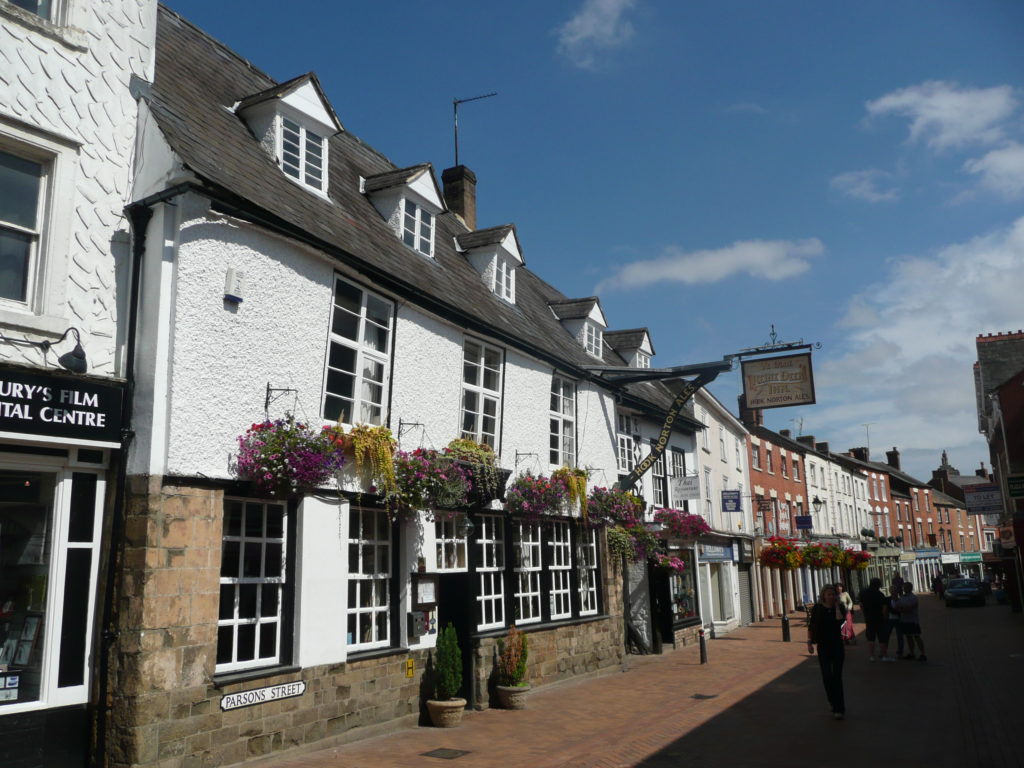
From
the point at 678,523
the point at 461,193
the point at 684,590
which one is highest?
A: the point at 461,193

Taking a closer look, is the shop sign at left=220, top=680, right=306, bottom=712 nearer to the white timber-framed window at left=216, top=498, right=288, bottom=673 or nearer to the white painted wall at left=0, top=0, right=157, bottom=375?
the white timber-framed window at left=216, top=498, right=288, bottom=673

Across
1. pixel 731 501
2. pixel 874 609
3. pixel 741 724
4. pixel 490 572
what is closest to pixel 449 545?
pixel 490 572

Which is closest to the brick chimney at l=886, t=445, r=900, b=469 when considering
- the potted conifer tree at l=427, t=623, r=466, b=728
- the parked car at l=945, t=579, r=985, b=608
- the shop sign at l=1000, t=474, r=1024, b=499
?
the parked car at l=945, t=579, r=985, b=608

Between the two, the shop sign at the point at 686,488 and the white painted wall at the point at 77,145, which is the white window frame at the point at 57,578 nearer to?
the white painted wall at the point at 77,145

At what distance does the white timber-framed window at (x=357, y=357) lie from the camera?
1091 cm

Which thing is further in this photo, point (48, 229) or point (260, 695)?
point (260, 695)

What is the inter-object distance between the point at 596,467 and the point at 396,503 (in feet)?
24.7

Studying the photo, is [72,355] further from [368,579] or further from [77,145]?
[368,579]

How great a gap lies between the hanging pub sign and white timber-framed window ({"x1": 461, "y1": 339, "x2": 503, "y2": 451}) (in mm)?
6687

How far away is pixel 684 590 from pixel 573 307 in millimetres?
9819

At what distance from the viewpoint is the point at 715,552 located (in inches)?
1102

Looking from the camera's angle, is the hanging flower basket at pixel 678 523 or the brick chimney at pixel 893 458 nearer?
the hanging flower basket at pixel 678 523

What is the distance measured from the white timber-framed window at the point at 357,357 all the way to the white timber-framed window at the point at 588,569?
7198mm

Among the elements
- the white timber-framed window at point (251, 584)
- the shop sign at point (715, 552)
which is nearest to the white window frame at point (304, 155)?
the white timber-framed window at point (251, 584)
